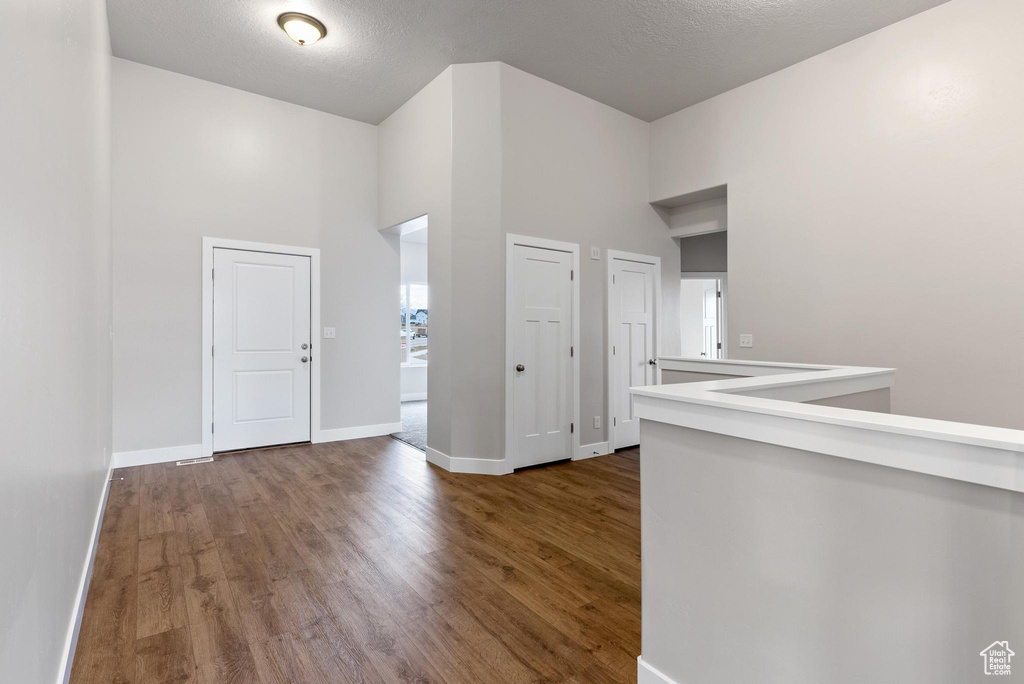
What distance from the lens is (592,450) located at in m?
4.60

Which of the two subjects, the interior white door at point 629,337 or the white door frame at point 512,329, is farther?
the interior white door at point 629,337

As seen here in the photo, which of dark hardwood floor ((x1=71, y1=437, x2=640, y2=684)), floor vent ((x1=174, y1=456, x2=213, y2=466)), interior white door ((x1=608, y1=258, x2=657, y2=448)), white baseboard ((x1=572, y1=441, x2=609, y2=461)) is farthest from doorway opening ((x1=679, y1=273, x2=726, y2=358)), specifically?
floor vent ((x1=174, y1=456, x2=213, y2=466))

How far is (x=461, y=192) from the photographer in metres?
4.05

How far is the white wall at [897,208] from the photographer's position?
3082 millimetres

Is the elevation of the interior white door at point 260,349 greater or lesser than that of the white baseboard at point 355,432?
greater

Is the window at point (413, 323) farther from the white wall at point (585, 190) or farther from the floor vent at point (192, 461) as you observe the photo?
the white wall at point (585, 190)

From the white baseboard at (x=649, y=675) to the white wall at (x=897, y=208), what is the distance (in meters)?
3.04

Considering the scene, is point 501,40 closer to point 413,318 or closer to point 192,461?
point 192,461

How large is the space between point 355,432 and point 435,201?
2.54 meters

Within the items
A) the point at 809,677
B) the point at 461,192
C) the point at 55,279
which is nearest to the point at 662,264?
the point at 461,192

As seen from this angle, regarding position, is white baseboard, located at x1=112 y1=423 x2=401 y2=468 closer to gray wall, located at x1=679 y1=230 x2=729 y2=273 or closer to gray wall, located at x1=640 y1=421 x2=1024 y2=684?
gray wall, located at x1=640 y1=421 x2=1024 y2=684

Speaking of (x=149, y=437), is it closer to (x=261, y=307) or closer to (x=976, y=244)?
(x=261, y=307)

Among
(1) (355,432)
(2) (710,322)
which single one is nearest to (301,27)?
(1) (355,432)

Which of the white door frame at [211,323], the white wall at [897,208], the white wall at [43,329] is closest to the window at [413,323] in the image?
the white door frame at [211,323]
